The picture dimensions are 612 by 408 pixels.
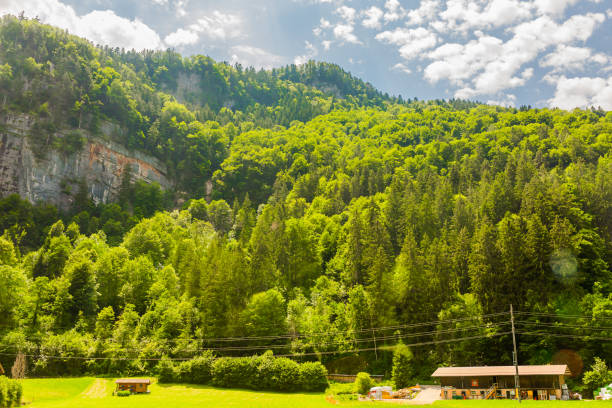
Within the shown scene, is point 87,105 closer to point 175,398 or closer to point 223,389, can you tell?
point 223,389

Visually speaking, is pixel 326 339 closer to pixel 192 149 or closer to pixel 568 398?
pixel 568 398

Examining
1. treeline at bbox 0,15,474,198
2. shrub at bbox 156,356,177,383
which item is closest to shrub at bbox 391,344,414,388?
shrub at bbox 156,356,177,383

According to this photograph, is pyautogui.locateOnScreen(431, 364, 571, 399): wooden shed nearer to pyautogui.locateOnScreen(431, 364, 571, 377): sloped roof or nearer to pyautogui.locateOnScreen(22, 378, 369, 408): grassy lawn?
pyautogui.locateOnScreen(431, 364, 571, 377): sloped roof

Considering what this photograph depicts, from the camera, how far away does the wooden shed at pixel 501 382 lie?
43.5 m

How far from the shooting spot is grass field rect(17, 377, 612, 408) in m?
40.2

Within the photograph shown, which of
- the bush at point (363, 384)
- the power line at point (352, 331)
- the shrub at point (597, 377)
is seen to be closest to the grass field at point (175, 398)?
the bush at point (363, 384)

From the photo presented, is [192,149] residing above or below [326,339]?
above

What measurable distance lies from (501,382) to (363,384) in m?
14.9

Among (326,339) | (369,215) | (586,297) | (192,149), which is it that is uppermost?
(192,149)

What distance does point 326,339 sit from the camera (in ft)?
201

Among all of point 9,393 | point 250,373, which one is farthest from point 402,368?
point 9,393

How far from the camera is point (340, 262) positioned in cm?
8212

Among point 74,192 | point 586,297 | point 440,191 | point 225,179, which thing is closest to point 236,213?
point 225,179

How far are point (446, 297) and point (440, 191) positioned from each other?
33206mm
